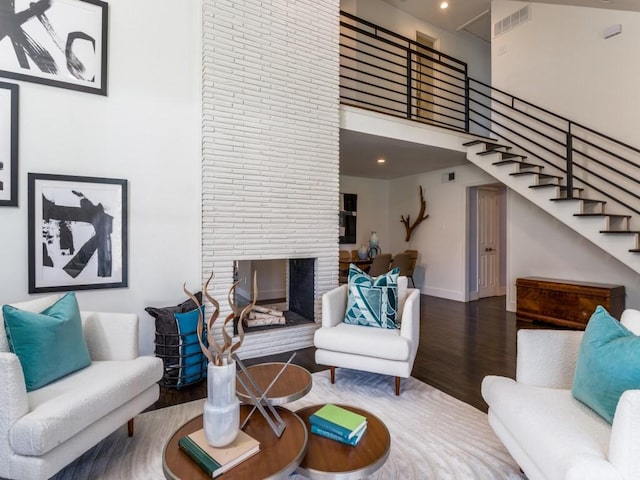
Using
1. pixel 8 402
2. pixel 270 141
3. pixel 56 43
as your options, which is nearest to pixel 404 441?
pixel 8 402

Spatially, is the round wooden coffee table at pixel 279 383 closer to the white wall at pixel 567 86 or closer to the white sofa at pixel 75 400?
the white sofa at pixel 75 400

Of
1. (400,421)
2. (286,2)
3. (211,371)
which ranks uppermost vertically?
(286,2)

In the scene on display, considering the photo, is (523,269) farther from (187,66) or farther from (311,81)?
(187,66)

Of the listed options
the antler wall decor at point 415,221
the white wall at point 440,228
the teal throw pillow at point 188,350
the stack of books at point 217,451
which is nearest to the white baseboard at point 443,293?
the white wall at point 440,228

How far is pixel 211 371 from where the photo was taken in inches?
48.3

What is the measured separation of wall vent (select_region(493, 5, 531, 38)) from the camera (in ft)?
16.7

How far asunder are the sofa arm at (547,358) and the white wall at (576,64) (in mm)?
3630

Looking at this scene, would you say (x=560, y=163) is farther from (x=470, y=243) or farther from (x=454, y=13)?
(x=454, y=13)

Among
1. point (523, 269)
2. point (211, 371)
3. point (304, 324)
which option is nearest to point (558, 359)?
point (211, 371)

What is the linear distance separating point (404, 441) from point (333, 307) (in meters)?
1.11

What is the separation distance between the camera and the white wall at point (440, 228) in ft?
19.4

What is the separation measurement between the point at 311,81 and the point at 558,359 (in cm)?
320

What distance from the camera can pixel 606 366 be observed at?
4.27ft

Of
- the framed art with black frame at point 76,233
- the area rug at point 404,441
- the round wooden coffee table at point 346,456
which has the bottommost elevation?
the area rug at point 404,441
